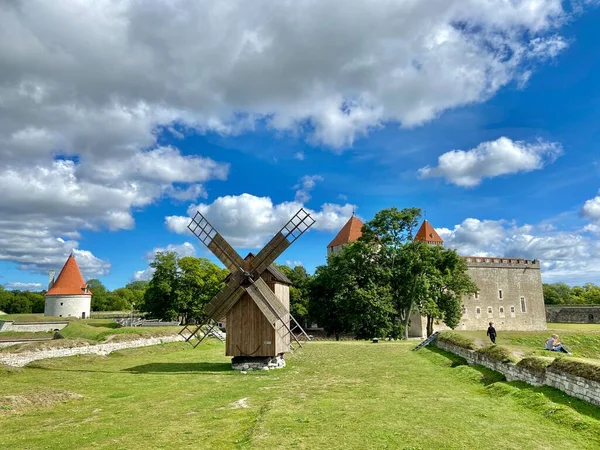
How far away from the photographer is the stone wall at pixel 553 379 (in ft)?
29.0

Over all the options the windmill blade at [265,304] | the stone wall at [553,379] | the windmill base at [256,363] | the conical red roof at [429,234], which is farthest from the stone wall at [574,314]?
the windmill blade at [265,304]

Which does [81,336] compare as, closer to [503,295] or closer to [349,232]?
[349,232]

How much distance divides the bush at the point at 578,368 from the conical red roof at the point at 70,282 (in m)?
49.4

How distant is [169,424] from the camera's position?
9.00 m

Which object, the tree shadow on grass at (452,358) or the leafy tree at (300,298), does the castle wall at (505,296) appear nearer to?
the leafy tree at (300,298)

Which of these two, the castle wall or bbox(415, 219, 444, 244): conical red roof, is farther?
bbox(415, 219, 444, 244): conical red roof

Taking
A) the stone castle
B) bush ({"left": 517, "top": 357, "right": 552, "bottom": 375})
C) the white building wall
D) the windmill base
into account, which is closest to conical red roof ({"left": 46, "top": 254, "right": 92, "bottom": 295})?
the white building wall

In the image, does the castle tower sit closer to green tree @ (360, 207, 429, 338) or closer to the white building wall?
green tree @ (360, 207, 429, 338)

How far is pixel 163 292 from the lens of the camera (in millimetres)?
44188

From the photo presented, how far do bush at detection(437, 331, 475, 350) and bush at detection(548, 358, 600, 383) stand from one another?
7.30m

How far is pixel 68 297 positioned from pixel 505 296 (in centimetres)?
5559

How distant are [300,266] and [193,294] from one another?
1804 centimetres

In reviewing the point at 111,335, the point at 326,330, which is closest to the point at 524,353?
the point at 111,335

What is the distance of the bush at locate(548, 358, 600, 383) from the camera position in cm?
890
